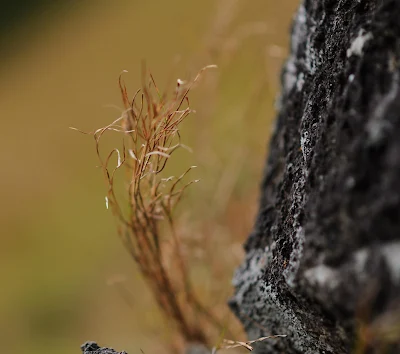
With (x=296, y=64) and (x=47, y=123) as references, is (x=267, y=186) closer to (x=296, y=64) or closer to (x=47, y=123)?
(x=296, y=64)

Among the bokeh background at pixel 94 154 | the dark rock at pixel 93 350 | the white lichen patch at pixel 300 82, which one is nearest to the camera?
the dark rock at pixel 93 350

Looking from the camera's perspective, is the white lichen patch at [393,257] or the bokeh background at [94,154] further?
the bokeh background at [94,154]

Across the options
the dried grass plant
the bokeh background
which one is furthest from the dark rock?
the bokeh background

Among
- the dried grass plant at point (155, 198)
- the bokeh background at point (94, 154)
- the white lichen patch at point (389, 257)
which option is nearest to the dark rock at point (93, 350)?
the dried grass plant at point (155, 198)

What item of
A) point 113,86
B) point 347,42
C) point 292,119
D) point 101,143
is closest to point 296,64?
point 292,119

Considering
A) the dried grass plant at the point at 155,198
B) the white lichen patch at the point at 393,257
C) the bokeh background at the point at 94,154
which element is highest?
the bokeh background at the point at 94,154

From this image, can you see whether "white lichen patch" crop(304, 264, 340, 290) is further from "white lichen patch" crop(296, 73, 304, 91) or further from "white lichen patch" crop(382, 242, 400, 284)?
"white lichen patch" crop(296, 73, 304, 91)

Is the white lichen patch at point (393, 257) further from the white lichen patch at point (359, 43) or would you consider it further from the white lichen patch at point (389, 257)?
the white lichen patch at point (359, 43)

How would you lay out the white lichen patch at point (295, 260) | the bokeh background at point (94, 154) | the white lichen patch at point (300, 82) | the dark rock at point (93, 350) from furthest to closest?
the bokeh background at point (94, 154) < the white lichen patch at point (300, 82) < the dark rock at point (93, 350) < the white lichen patch at point (295, 260)
